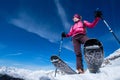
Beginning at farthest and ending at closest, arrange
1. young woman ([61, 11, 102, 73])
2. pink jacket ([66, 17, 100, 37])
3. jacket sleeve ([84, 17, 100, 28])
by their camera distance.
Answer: jacket sleeve ([84, 17, 100, 28]) → pink jacket ([66, 17, 100, 37]) → young woman ([61, 11, 102, 73])

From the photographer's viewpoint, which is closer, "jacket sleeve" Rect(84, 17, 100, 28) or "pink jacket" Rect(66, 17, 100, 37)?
"pink jacket" Rect(66, 17, 100, 37)

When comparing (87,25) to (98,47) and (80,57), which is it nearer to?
(80,57)

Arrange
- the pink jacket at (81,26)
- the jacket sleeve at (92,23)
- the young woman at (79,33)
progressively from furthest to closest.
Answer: the jacket sleeve at (92,23), the pink jacket at (81,26), the young woman at (79,33)

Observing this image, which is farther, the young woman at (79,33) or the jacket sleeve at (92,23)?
the jacket sleeve at (92,23)

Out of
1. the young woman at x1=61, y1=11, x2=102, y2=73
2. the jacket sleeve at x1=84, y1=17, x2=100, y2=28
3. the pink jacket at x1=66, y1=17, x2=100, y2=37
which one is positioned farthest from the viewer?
the jacket sleeve at x1=84, y1=17, x2=100, y2=28

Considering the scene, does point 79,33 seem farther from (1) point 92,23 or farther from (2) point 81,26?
(1) point 92,23

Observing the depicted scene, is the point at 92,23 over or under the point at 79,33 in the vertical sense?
over

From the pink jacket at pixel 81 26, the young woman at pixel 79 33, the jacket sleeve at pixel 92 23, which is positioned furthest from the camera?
the jacket sleeve at pixel 92 23

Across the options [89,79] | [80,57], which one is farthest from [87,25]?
[89,79]

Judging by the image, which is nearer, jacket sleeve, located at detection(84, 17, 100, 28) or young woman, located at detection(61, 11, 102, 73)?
young woman, located at detection(61, 11, 102, 73)

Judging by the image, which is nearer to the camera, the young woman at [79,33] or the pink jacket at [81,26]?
the young woman at [79,33]

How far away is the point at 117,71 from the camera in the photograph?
6.69m

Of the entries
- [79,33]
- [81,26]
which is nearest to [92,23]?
[81,26]

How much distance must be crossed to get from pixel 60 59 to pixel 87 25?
2417mm
